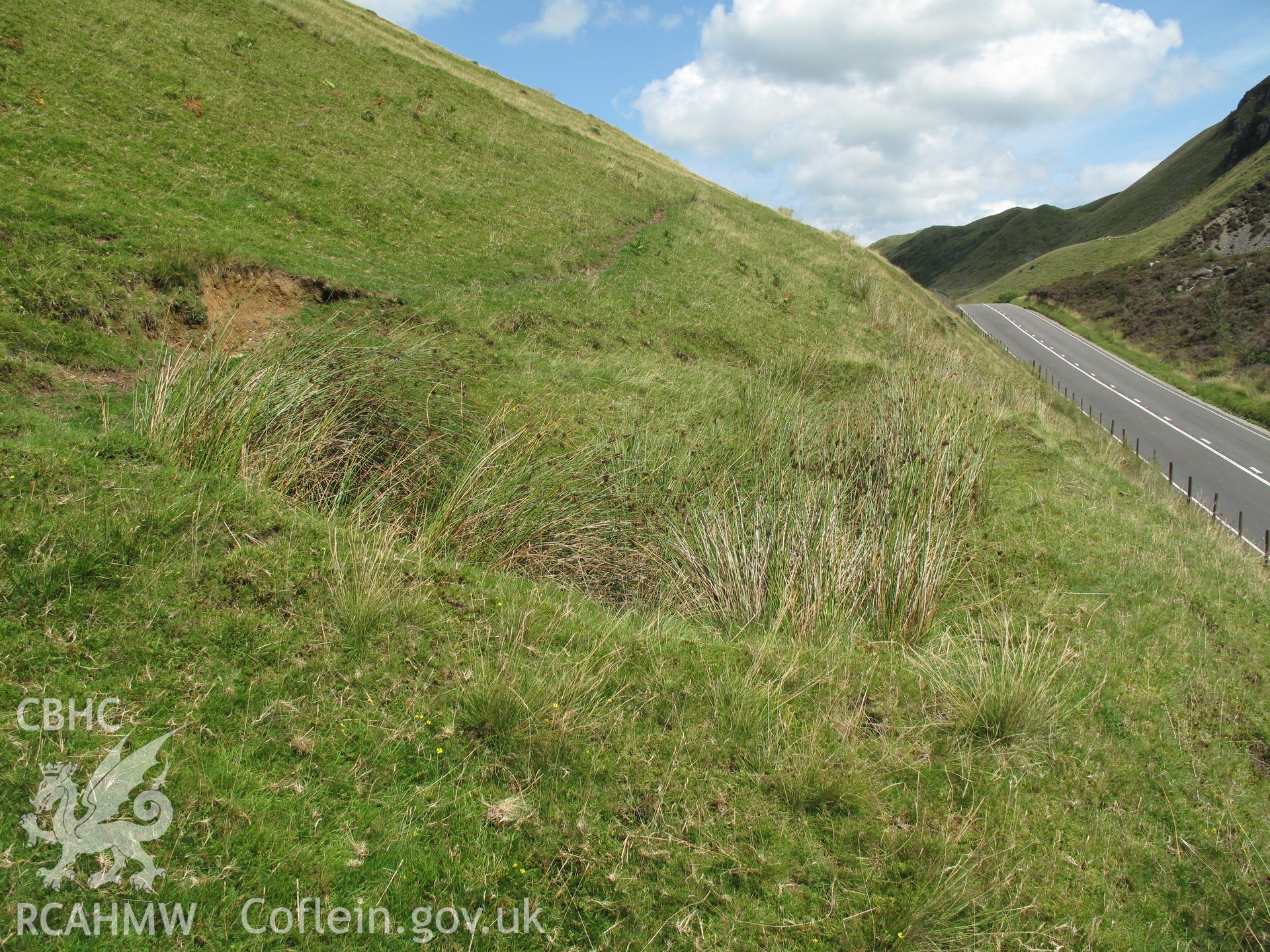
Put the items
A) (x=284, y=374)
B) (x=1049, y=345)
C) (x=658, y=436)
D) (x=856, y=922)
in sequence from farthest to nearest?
(x=1049, y=345) → (x=658, y=436) → (x=284, y=374) → (x=856, y=922)

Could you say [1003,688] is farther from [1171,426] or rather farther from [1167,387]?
[1167,387]

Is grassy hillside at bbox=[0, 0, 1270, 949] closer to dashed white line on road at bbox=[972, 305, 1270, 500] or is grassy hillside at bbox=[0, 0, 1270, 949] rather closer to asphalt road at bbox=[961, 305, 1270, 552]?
asphalt road at bbox=[961, 305, 1270, 552]

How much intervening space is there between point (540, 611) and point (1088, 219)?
158m

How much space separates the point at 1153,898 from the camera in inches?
171

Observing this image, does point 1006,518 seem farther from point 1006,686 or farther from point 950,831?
point 950,831

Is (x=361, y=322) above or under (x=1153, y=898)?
above

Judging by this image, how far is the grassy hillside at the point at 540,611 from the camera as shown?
12.5 ft

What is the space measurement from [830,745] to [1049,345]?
60068 mm

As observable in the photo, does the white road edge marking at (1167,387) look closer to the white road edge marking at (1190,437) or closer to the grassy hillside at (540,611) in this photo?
the white road edge marking at (1190,437)

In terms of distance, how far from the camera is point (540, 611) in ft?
18.6

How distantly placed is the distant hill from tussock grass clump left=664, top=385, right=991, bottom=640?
11296 centimetres

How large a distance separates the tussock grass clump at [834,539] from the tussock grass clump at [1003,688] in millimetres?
514

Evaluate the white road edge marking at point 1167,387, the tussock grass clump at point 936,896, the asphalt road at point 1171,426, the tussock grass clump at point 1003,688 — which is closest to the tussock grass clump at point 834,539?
the tussock grass clump at point 1003,688

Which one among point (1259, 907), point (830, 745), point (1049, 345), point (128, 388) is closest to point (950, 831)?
point (830, 745)
